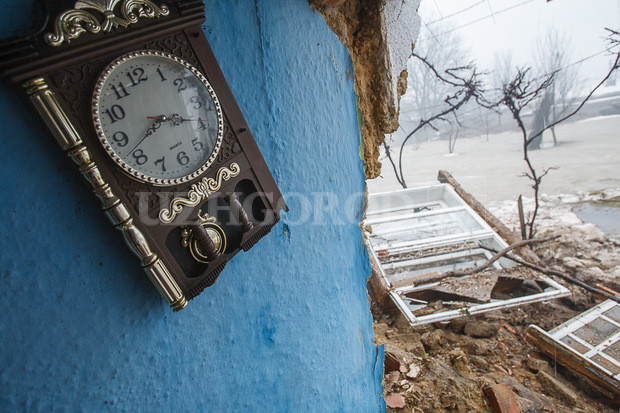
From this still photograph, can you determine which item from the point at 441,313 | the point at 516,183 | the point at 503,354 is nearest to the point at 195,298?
the point at 441,313

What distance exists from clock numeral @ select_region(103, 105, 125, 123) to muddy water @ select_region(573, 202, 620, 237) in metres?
8.79

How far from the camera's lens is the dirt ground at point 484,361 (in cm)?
218

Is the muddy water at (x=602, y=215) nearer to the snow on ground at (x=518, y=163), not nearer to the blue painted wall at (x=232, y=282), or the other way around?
the snow on ground at (x=518, y=163)

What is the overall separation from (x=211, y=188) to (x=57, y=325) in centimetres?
38

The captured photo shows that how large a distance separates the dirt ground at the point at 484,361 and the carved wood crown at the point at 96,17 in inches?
88.4

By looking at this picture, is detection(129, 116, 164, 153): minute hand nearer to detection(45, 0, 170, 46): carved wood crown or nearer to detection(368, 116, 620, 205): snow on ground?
detection(45, 0, 170, 46): carved wood crown

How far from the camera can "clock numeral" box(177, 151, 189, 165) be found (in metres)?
0.70

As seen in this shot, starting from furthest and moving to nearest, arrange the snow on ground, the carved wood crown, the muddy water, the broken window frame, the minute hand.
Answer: the snow on ground < the muddy water < the broken window frame < the minute hand < the carved wood crown

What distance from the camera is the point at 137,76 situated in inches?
24.9

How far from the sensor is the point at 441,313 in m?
3.21

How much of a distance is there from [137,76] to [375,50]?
3.51 ft

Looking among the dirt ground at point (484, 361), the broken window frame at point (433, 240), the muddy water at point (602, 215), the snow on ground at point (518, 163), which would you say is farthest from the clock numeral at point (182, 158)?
the muddy water at point (602, 215)

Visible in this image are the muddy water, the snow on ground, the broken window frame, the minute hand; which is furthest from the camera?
the snow on ground

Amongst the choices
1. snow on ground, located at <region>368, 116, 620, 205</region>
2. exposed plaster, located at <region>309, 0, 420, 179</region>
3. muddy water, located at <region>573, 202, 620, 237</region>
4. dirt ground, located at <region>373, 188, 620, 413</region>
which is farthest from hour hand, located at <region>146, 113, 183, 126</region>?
muddy water, located at <region>573, 202, 620, 237</region>
